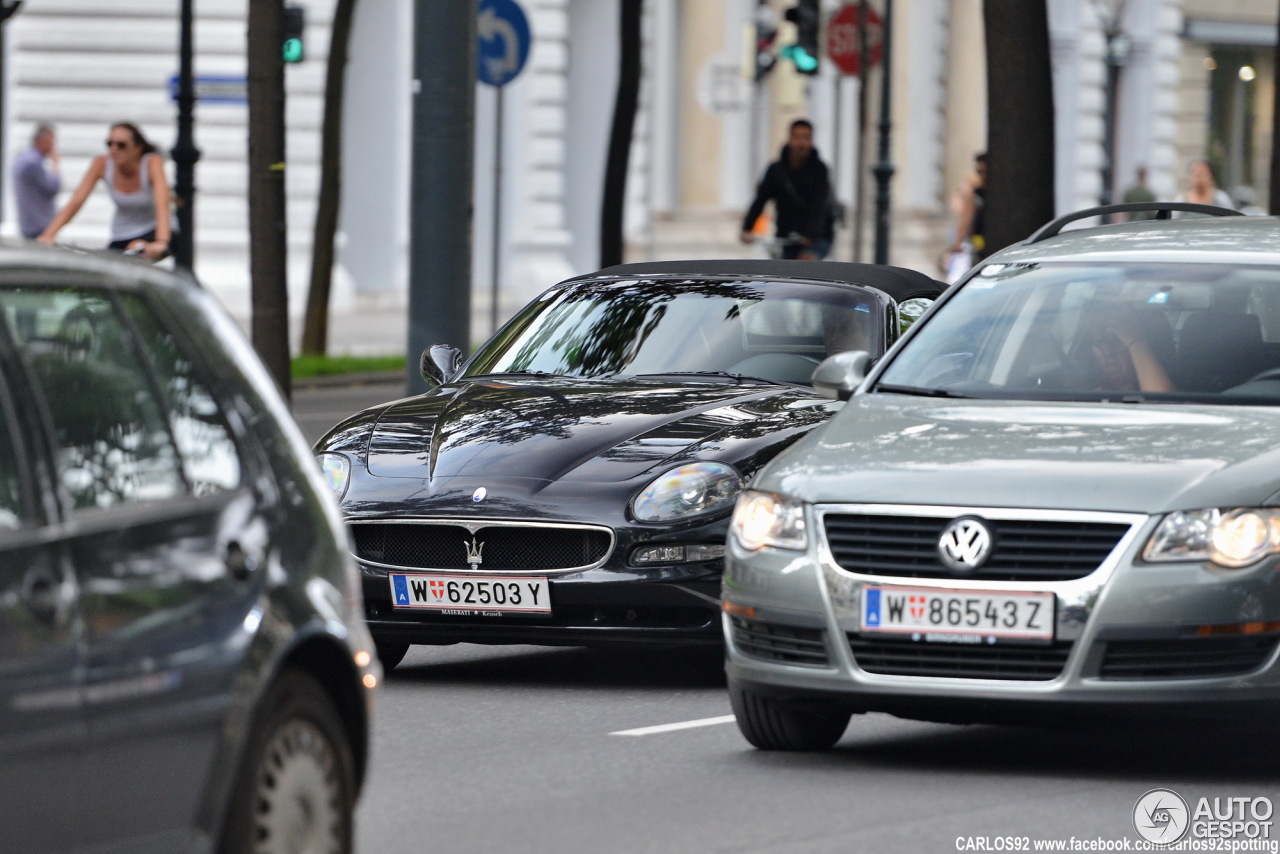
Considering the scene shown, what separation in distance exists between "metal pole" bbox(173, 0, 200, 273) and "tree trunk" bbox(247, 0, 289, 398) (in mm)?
3026

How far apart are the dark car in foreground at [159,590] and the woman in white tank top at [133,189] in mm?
12350

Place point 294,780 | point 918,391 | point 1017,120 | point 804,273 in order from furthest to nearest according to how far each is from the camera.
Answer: point 1017,120 → point 804,273 → point 918,391 → point 294,780

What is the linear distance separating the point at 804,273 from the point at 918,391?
2.52 meters

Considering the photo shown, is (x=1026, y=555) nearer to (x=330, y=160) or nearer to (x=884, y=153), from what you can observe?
(x=330, y=160)

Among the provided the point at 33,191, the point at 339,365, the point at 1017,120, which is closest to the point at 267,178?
the point at 1017,120

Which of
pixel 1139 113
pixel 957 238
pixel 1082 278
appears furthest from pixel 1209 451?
pixel 1139 113

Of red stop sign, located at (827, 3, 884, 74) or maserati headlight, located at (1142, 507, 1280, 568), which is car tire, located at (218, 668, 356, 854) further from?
red stop sign, located at (827, 3, 884, 74)

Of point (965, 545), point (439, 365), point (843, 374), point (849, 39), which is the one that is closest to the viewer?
point (965, 545)

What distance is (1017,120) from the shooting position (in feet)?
57.7

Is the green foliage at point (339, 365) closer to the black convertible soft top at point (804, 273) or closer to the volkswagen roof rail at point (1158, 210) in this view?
the black convertible soft top at point (804, 273)

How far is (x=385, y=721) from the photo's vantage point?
8.38 meters

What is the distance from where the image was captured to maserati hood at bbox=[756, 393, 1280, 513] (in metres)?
7.01

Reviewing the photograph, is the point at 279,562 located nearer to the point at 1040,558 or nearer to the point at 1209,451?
the point at 1040,558

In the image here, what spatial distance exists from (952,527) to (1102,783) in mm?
818
